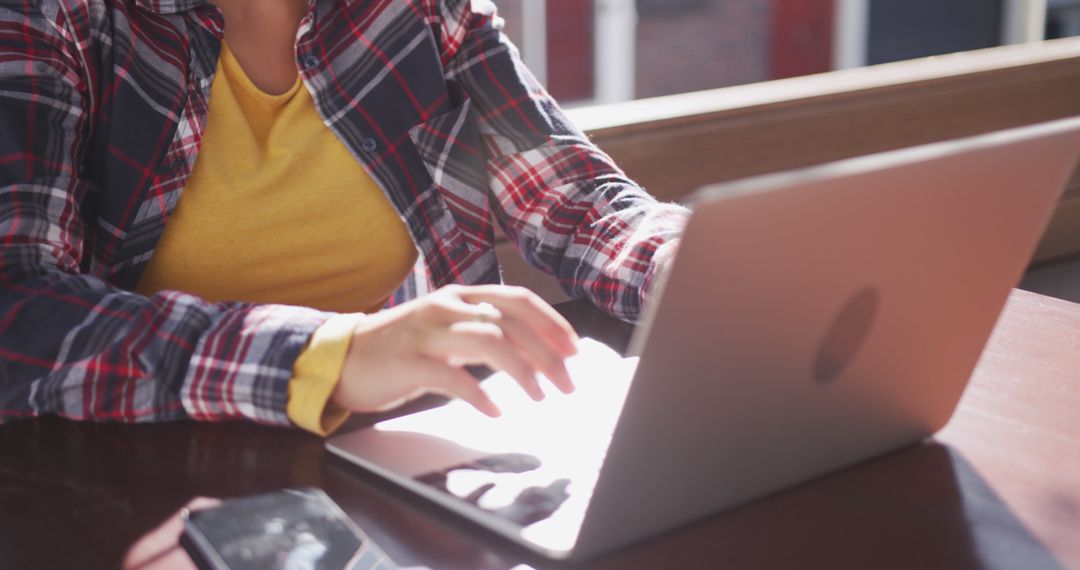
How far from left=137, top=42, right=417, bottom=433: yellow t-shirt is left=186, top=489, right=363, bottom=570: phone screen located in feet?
1.91

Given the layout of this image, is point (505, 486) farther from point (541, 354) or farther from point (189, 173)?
point (189, 173)

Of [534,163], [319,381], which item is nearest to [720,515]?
[319,381]

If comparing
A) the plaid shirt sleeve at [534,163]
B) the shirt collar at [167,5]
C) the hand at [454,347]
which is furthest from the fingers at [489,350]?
the shirt collar at [167,5]

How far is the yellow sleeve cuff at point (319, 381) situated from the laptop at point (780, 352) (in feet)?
0.08

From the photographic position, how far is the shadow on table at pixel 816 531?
62 cm

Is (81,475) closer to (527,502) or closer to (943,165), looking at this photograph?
(527,502)

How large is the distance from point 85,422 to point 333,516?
0.31 m

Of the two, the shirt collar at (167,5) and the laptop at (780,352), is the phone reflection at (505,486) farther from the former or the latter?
the shirt collar at (167,5)

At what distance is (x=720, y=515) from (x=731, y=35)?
9.41m

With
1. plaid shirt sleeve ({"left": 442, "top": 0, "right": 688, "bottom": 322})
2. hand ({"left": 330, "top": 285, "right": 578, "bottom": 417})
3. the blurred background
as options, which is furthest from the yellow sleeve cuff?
the blurred background

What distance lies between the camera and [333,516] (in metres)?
0.65

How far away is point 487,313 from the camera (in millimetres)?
744

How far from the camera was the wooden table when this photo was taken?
62 cm

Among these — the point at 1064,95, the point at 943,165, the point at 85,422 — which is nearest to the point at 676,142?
the point at 1064,95
